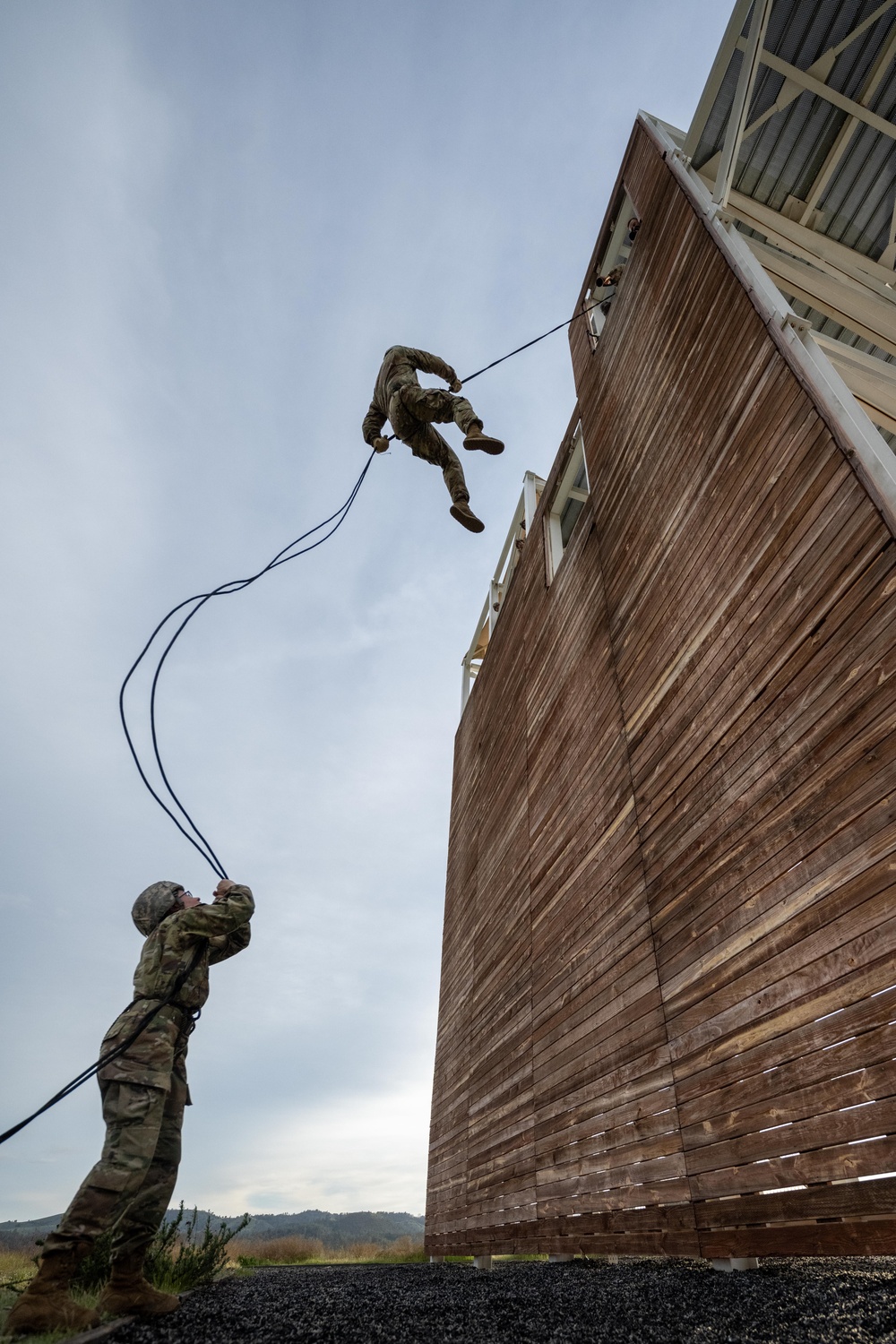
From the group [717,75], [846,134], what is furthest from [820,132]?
[717,75]

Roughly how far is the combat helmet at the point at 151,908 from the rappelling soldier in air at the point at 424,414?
3080mm

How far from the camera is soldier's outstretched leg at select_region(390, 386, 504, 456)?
4.29 metres

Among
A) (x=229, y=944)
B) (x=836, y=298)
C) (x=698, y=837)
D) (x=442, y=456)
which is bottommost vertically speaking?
(x=229, y=944)

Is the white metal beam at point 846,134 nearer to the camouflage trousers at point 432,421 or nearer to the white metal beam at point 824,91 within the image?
the white metal beam at point 824,91

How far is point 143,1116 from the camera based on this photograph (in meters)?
2.28

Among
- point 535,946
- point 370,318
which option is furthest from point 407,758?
point 535,946

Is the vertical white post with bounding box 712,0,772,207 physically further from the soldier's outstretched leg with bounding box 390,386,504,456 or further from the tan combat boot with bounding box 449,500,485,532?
the tan combat boot with bounding box 449,500,485,532

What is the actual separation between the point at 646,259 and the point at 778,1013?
17.9 feet

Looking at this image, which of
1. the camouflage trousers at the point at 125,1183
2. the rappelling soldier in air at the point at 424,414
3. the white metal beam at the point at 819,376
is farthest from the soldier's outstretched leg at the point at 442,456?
the camouflage trousers at the point at 125,1183

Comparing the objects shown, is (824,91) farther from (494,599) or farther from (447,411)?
(494,599)

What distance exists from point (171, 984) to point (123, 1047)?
33cm

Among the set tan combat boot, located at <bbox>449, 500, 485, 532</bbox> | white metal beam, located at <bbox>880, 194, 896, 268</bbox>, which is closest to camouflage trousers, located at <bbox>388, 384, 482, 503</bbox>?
tan combat boot, located at <bbox>449, 500, 485, 532</bbox>

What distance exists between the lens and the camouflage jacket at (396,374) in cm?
514

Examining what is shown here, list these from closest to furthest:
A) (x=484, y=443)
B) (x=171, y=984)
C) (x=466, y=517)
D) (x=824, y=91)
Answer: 1. (x=171, y=984)
2. (x=484, y=443)
3. (x=466, y=517)
4. (x=824, y=91)
